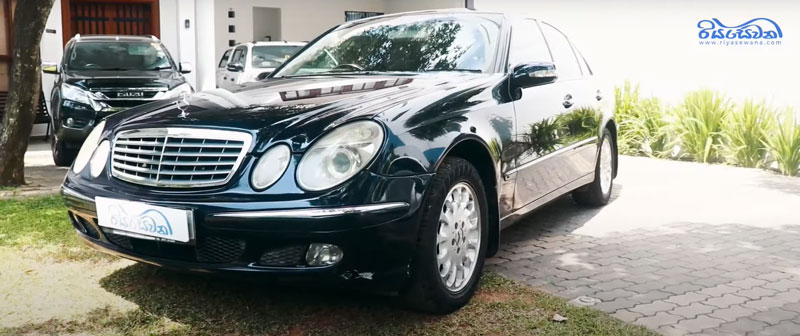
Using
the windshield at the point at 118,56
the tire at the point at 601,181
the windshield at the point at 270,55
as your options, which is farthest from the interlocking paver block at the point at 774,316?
the windshield at the point at 270,55

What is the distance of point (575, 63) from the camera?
5.68 meters

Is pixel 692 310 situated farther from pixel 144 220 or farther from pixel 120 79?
pixel 120 79

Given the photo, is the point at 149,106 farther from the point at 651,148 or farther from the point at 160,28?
the point at 160,28

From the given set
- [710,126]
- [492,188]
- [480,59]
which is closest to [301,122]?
[492,188]

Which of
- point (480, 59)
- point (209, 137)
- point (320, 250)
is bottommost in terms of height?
point (320, 250)

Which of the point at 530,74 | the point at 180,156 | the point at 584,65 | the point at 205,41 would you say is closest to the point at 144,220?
the point at 180,156

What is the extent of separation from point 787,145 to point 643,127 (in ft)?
6.37

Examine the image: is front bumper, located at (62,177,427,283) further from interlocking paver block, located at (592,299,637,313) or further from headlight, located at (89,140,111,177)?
interlocking paver block, located at (592,299,637,313)

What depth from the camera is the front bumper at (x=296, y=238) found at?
300 centimetres

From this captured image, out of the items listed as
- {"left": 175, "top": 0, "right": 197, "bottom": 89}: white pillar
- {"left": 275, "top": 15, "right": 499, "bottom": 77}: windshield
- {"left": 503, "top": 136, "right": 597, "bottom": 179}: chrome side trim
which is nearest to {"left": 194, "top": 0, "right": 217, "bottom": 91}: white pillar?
{"left": 175, "top": 0, "right": 197, "bottom": 89}: white pillar

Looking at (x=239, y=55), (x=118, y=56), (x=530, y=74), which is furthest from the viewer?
(x=239, y=55)

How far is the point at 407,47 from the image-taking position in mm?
4594

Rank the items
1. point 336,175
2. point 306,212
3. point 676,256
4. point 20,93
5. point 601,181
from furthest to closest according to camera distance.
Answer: point 20,93
point 601,181
point 676,256
point 336,175
point 306,212

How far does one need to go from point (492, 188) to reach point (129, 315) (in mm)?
1844
